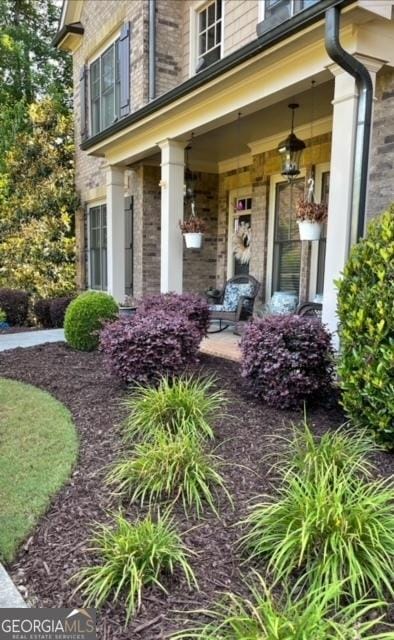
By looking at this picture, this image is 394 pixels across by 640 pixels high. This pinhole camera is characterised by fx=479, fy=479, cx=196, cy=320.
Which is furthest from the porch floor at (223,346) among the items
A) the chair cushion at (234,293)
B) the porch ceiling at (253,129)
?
the porch ceiling at (253,129)

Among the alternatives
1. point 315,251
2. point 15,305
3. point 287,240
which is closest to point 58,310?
point 15,305

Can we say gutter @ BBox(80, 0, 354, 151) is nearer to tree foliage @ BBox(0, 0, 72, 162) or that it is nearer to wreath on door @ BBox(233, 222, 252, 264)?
wreath on door @ BBox(233, 222, 252, 264)

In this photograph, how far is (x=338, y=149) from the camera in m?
4.07

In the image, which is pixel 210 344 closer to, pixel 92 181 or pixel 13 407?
pixel 13 407

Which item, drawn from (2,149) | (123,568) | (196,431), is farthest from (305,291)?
(2,149)

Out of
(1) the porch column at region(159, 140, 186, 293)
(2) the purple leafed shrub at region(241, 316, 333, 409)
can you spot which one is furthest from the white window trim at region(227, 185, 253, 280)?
(2) the purple leafed shrub at region(241, 316, 333, 409)

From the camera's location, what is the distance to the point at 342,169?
405 centimetres

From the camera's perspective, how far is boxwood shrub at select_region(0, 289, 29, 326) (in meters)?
10.0

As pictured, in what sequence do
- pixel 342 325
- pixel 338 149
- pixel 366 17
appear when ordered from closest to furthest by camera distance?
pixel 342 325 → pixel 366 17 → pixel 338 149

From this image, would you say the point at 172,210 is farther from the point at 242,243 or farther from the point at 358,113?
the point at 358,113

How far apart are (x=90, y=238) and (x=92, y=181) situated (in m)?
1.31

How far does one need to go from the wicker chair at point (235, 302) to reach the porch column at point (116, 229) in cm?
191

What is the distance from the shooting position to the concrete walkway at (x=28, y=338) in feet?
23.1

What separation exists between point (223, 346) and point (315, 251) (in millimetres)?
2143
